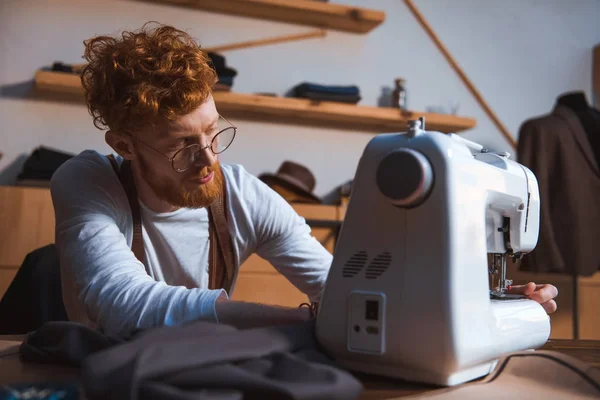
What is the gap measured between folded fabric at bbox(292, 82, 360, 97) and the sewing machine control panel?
8.27ft

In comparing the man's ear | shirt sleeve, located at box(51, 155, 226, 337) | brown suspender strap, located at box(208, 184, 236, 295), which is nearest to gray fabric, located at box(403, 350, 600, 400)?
shirt sleeve, located at box(51, 155, 226, 337)

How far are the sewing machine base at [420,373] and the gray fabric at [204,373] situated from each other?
7.1 inches

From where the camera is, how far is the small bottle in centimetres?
354

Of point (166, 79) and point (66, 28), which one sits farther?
point (66, 28)

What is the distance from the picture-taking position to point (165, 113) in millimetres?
1336

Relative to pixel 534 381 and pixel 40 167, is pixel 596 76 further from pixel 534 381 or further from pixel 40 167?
pixel 534 381

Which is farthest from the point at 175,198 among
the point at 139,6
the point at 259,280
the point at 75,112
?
the point at 139,6

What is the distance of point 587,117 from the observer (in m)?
3.14

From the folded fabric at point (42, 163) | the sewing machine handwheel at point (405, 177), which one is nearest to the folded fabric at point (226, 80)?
the folded fabric at point (42, 163)

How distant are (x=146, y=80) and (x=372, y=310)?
77cm

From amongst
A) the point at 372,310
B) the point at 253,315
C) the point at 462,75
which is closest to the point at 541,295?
the point at 372,310

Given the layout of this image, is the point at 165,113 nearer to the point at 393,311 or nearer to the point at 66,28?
the point at 393,311

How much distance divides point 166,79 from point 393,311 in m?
0.77

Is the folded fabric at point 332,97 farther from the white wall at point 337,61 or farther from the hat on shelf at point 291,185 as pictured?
Result: the hat on shelf at point 291,185
